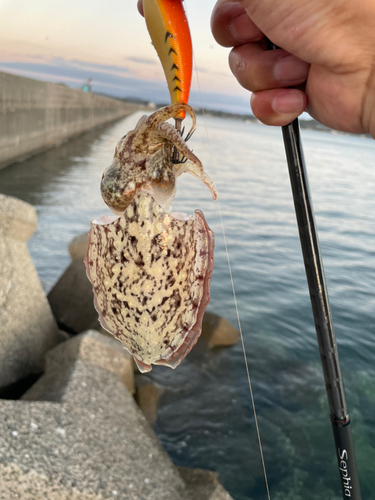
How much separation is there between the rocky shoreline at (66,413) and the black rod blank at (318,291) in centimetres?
161

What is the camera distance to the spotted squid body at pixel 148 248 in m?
1.24

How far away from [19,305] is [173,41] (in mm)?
3808

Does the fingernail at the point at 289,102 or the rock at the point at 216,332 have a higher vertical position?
the fingernail at the point at 289,102

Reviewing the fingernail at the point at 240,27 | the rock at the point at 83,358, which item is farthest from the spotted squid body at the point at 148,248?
the rock at the point at 83,358

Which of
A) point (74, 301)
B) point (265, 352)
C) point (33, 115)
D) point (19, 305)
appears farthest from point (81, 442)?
point (33, 115)

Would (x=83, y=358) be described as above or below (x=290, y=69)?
below

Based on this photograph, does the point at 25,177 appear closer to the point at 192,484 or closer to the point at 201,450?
the point at 201,450

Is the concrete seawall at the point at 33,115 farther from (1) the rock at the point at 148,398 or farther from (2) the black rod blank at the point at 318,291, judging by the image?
(2) the black rod blank at the point at 318,291

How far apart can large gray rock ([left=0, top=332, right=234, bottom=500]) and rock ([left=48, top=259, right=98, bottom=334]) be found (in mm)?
1547

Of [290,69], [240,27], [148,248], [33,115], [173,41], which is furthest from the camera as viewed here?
[33,115]

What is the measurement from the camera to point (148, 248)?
49.6 inches

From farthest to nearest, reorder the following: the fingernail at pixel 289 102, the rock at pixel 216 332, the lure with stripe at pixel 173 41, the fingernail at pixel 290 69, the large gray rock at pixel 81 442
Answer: the rock at pixel 216 332, the large gray rock at pixel 81 442, the fingernail at pixel 290 69, the fingernail at pixel 289 102, the lure with stripe at pixel 173 41

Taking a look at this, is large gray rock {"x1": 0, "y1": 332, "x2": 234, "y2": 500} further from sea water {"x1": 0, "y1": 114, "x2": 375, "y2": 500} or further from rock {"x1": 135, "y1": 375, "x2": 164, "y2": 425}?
sea water {"x1": 0, "y1": 114, "x2": 375, "y2": 500}

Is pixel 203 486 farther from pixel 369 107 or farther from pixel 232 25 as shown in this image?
pixel 232 25
